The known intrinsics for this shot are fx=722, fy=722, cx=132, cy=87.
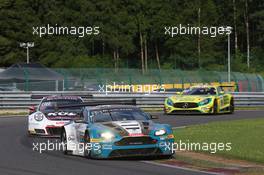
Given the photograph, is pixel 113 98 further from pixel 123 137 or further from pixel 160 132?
pixel 123 137

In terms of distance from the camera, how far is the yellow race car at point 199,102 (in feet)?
96.8

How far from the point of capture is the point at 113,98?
3619 cm

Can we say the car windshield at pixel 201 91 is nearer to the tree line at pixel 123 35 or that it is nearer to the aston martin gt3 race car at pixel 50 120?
the aston martin gt3 race car at pixel 50 120

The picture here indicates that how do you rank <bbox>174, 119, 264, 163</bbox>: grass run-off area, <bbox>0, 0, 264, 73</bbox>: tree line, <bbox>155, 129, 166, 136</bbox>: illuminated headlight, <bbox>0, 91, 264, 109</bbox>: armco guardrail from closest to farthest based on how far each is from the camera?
<bbox>155, 129, 166, 136</bbox>: illuminated headlight → <bbox>174, 119, 264, 163</bbox>: grass run-off area → <bbox>0, 91, 264, 109</bbox>: armco guardrail → <bbox>0, 0, 264, 73</bbox>: tree line

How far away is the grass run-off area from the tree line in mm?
45364

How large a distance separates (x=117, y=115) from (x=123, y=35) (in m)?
60.9

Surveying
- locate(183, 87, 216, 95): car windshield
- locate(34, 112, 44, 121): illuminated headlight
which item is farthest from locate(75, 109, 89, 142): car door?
locate(183, 87, 216, 95): car windshield

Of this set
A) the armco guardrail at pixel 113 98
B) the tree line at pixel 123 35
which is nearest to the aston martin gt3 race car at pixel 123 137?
the armco guardrail at pixel 113 98

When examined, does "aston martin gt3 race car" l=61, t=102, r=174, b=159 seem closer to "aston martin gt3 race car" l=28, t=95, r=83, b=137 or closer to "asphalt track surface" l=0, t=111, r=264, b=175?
"asphalt track surface" l=0, t=111, r=264, b=175

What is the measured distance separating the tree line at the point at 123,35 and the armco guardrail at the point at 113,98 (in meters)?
28.9

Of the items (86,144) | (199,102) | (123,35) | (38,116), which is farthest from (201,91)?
(123,35)

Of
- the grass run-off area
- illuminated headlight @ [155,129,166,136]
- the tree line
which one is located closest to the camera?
illuminated headlight @ [155,129,166,136]

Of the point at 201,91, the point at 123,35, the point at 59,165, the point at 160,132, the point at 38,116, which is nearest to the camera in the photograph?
the point at 59,165

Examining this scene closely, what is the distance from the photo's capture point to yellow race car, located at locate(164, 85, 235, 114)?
96.8ft
